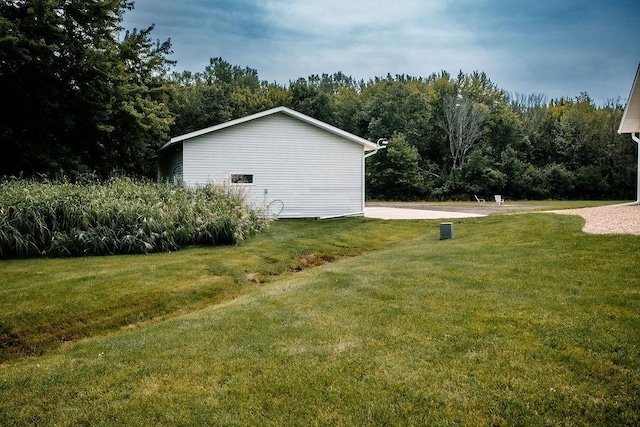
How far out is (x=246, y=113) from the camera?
1556 inches

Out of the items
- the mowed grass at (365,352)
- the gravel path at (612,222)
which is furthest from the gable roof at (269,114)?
the mowed grass at (365,352)

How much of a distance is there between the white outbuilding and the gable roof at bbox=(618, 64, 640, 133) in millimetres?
9258

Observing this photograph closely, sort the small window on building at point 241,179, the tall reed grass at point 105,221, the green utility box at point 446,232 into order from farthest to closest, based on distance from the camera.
Answer: the small window on building at point 241,179 < the green utility box at point 446,232 < the tall reed grass at point 105,221

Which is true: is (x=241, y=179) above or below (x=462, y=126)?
below

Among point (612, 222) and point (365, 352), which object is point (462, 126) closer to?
point (612, 222)

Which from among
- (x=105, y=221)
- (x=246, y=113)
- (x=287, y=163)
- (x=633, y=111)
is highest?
(x=246, y=113)

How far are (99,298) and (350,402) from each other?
14.2ft

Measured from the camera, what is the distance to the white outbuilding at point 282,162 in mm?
16922

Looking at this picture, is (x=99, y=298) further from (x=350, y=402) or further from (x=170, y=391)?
(x=350, y=402)

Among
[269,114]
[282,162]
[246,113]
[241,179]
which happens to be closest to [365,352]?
[241,179]

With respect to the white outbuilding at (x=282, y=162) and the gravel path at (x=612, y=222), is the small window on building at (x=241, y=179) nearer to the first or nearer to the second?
the white outbuilding at (x=282, y=162)

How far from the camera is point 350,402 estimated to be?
305 cm

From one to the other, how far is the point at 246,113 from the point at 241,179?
23795mm

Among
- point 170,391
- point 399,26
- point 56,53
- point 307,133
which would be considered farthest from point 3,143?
point 399,26
